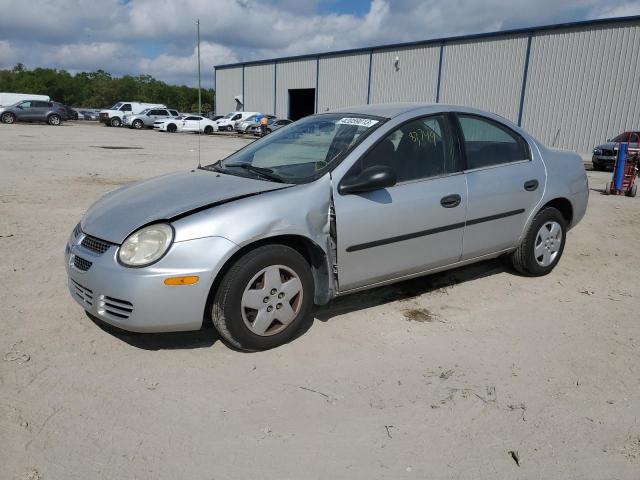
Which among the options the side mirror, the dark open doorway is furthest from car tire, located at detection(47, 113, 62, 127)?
the side mirror

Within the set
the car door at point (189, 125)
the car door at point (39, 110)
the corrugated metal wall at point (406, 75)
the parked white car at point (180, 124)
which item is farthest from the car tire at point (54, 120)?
the corrugated metal wall at point (406, 75)

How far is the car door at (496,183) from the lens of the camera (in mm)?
4289

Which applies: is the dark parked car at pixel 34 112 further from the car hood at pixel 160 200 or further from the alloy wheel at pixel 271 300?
the alloy wheel at pixel 271 300

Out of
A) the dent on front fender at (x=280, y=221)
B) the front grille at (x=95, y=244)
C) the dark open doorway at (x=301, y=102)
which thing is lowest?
the front grille at (x=95, y=244)

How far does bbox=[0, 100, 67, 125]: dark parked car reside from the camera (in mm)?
32938

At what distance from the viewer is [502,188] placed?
445 cm

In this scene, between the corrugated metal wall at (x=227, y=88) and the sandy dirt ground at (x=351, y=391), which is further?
the corrugated metal wall at (x=227, y=88)

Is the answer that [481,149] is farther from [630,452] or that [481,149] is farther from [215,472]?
[215,472]

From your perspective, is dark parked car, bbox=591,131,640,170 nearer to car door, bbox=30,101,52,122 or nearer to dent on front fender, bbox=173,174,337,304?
dent on front fender, bbox=173,174,337,304

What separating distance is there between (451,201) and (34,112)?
36001 millimetres

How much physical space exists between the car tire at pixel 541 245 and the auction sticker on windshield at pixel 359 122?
1854mm

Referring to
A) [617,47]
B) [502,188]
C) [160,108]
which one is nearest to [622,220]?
[502,188]

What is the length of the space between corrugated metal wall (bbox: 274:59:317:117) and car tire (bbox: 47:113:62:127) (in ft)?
53.2

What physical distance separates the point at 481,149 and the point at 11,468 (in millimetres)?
3851
